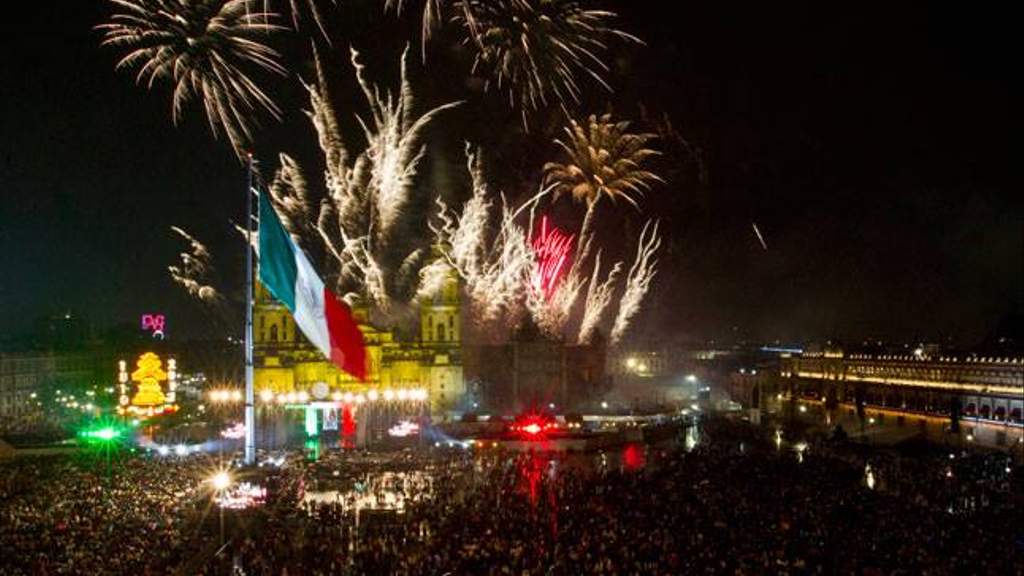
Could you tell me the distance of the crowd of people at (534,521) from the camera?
49.8 ft

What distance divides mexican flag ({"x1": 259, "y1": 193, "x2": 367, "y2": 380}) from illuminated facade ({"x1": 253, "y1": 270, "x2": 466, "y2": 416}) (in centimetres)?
3756

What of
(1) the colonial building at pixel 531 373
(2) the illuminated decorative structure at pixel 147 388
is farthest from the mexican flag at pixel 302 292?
(1) the colonial building at pixel 531 373

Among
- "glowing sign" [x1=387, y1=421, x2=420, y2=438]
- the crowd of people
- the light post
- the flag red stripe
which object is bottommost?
"glowing sign" [x1=387, y1=421, x2=420, y2=438]

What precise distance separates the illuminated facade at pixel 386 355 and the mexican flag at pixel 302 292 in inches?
1479

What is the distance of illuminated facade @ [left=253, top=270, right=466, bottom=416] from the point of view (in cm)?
5331

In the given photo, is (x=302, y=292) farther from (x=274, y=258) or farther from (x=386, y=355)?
(x=386, y=355)

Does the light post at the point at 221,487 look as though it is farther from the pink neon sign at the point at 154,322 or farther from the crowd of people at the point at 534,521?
the pink neon sign at the point at 154,322

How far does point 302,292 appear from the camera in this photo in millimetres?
13969

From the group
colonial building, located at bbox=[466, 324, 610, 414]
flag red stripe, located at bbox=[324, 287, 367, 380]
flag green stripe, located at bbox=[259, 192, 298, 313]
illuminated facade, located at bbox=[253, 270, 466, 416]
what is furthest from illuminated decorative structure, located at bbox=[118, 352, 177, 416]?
flag green stripe, located at bbox=[259, 192, 298, 313]

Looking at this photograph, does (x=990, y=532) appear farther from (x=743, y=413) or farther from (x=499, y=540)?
(x=743, y=413)

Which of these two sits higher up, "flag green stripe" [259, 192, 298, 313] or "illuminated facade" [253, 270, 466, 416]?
"flag green stripe" [259, 192, 298, 313]

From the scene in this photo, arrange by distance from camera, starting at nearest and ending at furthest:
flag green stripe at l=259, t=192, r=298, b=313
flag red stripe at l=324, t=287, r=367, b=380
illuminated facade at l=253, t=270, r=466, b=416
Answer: flag green stripe at l=259, t=192, r=298, b=313
flag red stripe at l=324, t=287, r=367, b=380
illuminated facade at l=253, t=270, r=466, b=416

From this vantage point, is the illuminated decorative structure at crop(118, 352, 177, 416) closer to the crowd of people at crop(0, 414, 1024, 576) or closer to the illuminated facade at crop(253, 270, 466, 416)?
the illuminated facade at crop(253, 270, 466, 416)

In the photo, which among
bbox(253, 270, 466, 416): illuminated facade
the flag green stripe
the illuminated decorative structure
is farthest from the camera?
bbox(253, 270, 466, 416): illuminated facade
